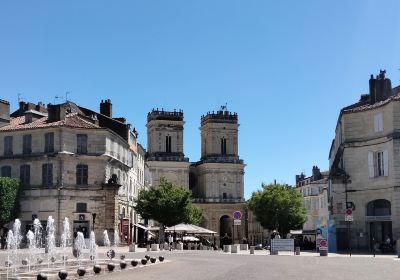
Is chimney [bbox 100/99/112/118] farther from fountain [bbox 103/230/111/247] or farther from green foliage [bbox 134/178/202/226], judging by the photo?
fountain [bbox 103/230/111/247]

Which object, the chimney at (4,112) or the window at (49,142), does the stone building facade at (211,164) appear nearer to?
the chimney at (4,112)

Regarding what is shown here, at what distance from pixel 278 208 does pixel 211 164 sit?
34823 millimetres

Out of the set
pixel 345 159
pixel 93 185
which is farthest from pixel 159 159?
pixel 345 159

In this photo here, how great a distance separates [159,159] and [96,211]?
173ft

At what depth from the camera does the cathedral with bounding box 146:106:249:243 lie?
363ft

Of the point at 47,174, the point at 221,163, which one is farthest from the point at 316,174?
the point at 47,174

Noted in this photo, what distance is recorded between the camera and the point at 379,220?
166ft

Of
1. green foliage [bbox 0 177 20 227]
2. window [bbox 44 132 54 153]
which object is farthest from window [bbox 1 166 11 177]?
window [bbox 44 132 54 153]

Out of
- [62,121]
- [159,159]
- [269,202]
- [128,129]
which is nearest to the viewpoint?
[62,121]

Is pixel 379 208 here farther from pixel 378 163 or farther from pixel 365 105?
pixel 365 105

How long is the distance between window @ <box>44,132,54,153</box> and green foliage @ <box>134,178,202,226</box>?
12345mm

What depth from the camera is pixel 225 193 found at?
112 meters

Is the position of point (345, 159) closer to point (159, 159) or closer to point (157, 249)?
point (157, 249)

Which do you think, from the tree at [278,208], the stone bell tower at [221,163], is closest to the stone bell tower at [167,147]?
the stone bell tower at [221,163]
